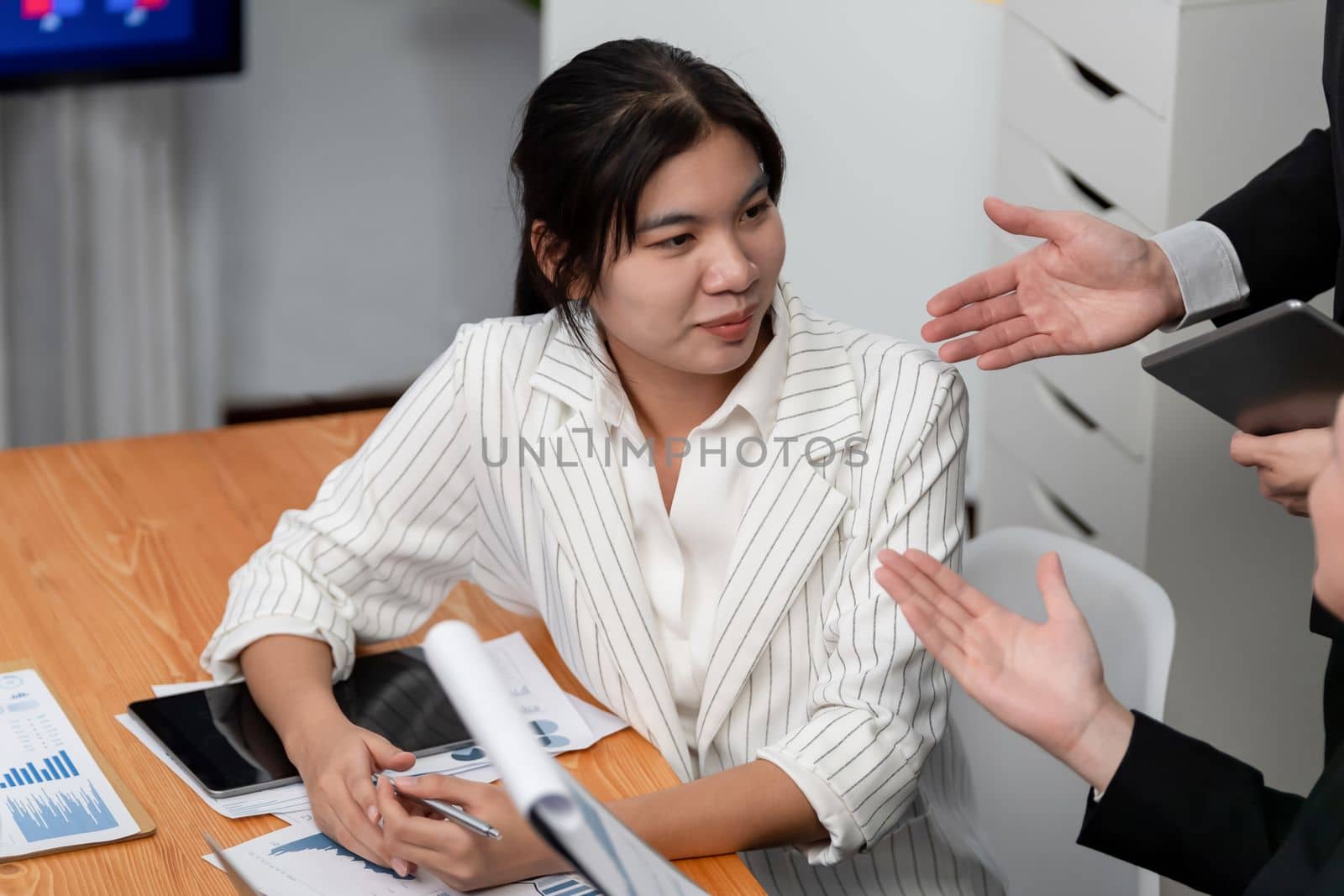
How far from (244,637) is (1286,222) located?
108 cm

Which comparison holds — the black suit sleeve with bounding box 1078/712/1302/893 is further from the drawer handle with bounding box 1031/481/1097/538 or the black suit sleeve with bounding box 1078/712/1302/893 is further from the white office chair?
the drawer handle with bounding box 1031/481/1097/538

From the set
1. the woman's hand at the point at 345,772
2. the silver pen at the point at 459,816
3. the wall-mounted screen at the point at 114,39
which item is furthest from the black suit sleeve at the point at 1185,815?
the wall-mounted screen at the point at 114,39

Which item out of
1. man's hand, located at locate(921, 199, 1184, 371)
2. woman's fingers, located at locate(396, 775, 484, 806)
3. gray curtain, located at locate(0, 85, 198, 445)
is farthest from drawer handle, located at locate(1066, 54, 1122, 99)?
gray curtain, located at locate(0, 85, 198, 445)

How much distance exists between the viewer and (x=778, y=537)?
1.31 metres

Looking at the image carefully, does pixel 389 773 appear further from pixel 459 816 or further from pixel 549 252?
pixel 549 252

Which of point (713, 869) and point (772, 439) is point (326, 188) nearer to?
point (772, 439)

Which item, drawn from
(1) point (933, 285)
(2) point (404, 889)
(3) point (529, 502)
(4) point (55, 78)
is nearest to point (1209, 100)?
(1) point (933, 285)

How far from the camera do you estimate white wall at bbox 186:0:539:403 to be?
3270mm

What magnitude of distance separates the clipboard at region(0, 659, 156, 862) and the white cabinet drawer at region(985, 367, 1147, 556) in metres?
1.39

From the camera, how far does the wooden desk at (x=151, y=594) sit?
113 cm

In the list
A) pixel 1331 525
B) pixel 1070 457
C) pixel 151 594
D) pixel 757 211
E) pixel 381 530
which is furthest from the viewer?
Result: pixel 1070 457

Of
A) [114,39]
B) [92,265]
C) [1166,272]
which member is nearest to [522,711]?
[1166,272]

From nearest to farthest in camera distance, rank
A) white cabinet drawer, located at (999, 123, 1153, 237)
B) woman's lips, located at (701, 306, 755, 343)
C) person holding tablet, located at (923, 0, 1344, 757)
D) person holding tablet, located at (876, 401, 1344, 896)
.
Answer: person holding tablet, located at (876, 401, 1344, 896) < woman's lips, located at (701, 306, 755, 343) < person holding tablet, located at (923, 0, 1344, 757) < white cabinet drawer, located at (999, 123, 1153, 237)

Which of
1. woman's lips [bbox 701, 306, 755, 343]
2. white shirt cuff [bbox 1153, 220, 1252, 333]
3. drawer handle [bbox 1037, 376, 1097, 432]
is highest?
white shirt cuff [bbox 1153, 220, 1252, 333]
